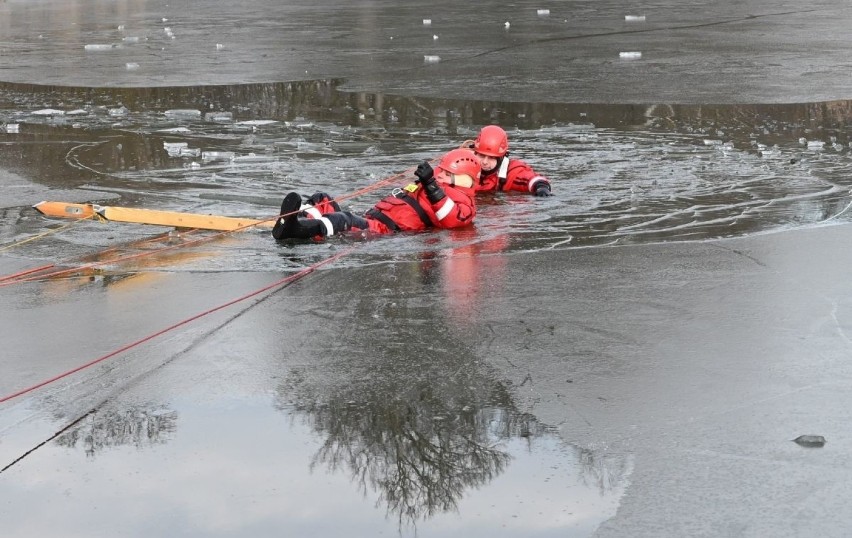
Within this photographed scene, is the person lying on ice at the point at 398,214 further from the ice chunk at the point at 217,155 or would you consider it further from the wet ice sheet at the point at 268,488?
the wet ice sheet at the point at 268,488

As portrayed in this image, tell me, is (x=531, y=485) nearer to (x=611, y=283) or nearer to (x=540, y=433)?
(x=540, y=433)

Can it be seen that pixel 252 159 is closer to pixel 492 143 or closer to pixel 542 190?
pixel 492 143

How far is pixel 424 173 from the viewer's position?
372 inches

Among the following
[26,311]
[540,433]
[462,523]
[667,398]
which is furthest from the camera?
[26,311]

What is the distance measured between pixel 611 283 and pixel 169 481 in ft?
12.2

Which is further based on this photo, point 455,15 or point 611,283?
point 455,15

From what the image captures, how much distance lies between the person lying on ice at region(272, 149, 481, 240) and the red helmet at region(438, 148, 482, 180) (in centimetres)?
15

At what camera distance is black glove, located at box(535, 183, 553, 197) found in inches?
440

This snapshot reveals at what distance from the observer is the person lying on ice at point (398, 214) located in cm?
934

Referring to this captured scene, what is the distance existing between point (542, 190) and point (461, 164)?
1.19 m

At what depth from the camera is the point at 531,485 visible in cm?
491

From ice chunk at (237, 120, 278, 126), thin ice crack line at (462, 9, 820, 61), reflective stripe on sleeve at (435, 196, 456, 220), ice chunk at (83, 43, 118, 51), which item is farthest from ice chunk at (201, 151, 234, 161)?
ice chunk at (83, 43, 118, 51)

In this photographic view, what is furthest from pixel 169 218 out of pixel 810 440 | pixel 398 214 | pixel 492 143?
pixel 810 440

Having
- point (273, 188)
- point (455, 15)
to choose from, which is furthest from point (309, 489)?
point (455, 15)
